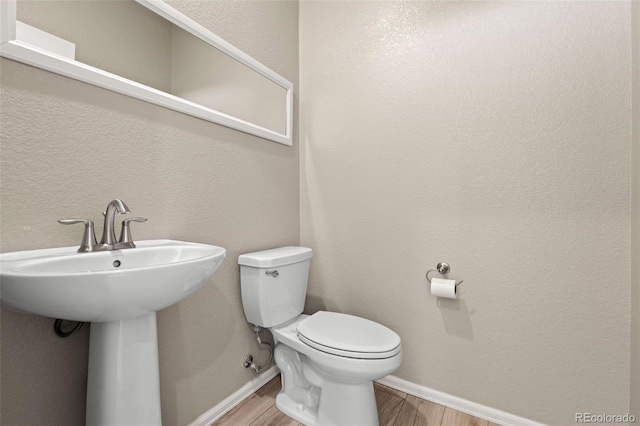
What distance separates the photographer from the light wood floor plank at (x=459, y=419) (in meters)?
1.33

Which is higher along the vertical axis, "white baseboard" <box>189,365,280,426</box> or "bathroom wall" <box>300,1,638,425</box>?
"bathroom wall" <box>300,1,638,425</box>

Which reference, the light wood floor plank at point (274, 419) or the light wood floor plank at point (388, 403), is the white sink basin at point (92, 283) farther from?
the light wood floor plank at point (388, 403)

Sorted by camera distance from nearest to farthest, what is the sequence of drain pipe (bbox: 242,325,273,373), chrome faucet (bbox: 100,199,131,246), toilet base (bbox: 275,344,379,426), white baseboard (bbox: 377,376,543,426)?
1. chrome faucet (bbox: 100,199,131,246)
2. toilet base (bbox: 275,344,379,426)
3. white baseboard (bbox: 377,376,543,426)
4. drain pipe (bbox: 242,325,273,373)

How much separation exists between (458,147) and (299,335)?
3.72 feet

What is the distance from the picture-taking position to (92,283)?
0.62 m

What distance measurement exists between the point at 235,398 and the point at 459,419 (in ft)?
3.43

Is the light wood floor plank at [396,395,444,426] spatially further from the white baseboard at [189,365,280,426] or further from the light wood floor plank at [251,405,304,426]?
the white baseboard at [189,365,280,426]

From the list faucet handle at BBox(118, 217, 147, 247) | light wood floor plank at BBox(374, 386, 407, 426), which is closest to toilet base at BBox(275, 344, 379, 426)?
light wood floor plank at BBox(374, 386, 407, 426)

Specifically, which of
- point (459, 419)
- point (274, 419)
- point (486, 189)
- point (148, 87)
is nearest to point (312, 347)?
point (274, 419)

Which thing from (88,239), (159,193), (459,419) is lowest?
(459,419)

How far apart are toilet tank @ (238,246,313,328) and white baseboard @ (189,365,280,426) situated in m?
0.35

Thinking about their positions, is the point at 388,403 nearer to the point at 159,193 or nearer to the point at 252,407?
the point at 252,407

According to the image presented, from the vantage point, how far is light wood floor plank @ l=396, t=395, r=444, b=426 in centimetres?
134

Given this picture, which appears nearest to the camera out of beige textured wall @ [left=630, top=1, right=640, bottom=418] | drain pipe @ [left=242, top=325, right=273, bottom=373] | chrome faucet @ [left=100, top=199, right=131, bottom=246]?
chrome faucet @ [left=100, top=199, right=131, bottom=246]
